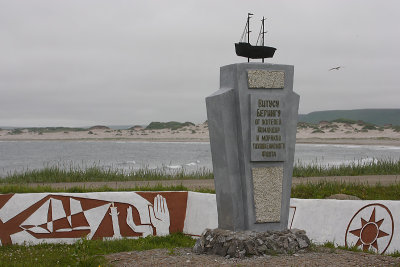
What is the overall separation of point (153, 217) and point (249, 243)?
3.81 m

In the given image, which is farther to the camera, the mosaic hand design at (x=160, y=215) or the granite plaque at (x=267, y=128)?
the mosaic hand design at (x=160, y=215)

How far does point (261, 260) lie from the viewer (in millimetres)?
8047

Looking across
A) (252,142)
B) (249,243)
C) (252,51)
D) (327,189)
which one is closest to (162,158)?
(327,189)

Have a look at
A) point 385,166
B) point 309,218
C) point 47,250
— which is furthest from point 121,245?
point 385,166

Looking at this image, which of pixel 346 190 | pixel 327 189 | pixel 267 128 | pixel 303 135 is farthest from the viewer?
pixel 303 135

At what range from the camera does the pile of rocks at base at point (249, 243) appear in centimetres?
843

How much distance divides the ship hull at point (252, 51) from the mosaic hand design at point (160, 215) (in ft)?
13.7

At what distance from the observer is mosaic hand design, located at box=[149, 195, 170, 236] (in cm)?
1180

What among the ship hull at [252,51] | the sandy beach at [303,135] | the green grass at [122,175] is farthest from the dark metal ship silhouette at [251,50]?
the sandy beach at [303,135]

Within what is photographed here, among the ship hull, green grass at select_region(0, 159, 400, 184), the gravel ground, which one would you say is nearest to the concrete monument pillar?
the ship hull

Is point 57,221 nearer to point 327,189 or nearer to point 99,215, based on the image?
point 99,215

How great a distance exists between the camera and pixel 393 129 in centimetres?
9069

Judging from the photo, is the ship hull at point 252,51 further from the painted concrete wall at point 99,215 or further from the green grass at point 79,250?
the painted concrete wall at point 99,215

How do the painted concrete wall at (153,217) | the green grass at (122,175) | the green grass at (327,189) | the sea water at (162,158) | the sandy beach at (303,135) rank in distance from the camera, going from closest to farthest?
the painted concrete wall at (153,217)
the green grass at (327,189)
the green grass at (122,175)
the sea water at (162,158)
the sandy beach at (303,135)
